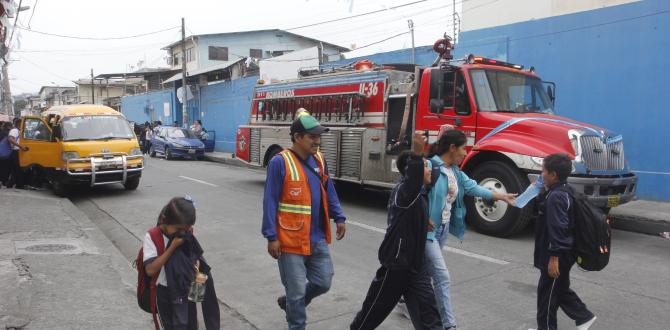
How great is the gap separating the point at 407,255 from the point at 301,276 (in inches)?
28.4

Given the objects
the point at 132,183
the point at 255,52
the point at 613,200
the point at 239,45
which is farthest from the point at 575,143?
the point at 239,45

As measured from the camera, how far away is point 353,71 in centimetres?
1037

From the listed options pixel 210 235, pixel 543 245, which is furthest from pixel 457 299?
pixel 210 235

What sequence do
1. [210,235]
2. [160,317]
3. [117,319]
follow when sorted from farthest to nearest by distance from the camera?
[210,235] < [117,319] < [160,317]

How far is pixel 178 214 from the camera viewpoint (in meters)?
3.03

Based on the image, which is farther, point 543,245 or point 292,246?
point 543,245

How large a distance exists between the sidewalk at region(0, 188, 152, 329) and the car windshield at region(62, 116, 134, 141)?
292 cm

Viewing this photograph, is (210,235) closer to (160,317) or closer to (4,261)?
(4,261)

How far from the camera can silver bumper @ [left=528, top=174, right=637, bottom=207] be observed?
687 centimetres

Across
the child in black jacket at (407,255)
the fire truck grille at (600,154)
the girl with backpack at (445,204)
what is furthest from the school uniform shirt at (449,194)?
the fire truck grille at (600,154)

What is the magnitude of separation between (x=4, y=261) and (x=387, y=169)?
5.85 metres

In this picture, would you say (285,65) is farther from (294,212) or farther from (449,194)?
(294,212)

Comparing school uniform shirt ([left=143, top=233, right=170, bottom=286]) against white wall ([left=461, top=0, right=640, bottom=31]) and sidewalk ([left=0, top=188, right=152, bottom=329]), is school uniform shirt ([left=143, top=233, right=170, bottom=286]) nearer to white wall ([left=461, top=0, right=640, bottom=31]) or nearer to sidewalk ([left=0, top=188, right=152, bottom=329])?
sidewalk ([left=0, top=188, right=152, bottom=329])

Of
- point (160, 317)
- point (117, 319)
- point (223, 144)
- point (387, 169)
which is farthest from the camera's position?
point (223, 144)
